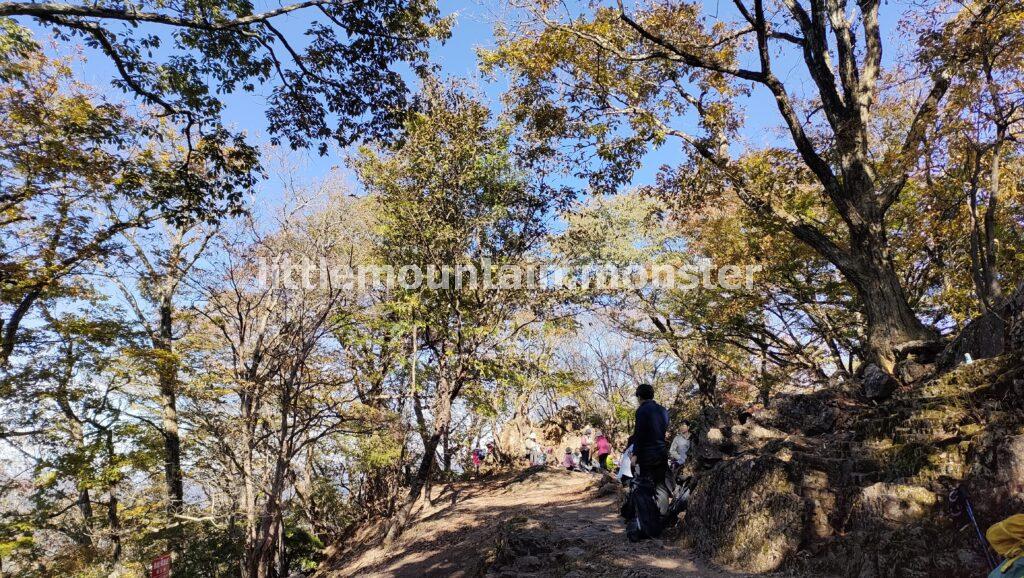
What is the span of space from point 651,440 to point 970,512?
2.69 m

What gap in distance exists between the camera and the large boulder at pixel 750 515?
4133 mm

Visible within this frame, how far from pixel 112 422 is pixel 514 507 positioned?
37.2 ft

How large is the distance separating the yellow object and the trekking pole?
1.50 m

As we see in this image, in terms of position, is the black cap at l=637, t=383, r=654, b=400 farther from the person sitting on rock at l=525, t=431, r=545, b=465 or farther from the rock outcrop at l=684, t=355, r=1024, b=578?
the person sitting on rock at l=525, t=431, r=545, b=465

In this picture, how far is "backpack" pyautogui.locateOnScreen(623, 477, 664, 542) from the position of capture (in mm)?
5398

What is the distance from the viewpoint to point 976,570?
295 cm

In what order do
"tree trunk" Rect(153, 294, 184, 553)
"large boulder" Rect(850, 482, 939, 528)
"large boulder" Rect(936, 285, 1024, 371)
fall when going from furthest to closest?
"tree trunk" Rect(153, 294, 184, 553) < "large boulder" Rect(936, 285, 1024, 371) < "large boulder" Rect(850, 482, 939, 528)

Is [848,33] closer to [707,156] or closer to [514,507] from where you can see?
[707,156]

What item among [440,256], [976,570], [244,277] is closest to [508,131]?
[440,256]

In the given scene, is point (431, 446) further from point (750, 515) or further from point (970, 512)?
point (970, 512)

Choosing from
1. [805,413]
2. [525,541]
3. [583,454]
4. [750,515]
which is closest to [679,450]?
[805,413]

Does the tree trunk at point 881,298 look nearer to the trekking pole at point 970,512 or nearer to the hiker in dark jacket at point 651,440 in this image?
the hiker in dark jacket at point 651,440

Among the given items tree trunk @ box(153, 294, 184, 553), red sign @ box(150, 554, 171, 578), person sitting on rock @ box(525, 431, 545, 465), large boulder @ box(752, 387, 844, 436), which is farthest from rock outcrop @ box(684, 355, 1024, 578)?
tree trunk @ box(153, 294, 184, 553)

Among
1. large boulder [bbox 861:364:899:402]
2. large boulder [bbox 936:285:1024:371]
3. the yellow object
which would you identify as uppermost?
large boulder [bbox 936:285:1024:371]
